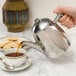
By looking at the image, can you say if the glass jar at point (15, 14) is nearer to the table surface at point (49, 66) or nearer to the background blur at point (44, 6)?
the background blur at point (44, 6)

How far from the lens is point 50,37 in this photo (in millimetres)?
680

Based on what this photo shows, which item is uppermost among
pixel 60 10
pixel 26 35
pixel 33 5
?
pixel 60 10

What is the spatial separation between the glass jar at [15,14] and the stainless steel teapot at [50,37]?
0.39 meters

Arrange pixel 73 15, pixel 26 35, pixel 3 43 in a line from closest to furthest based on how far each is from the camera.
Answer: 1. pixel 73 15
2. pixel 3 43
3. pixel 26 35

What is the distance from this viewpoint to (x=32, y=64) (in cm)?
71

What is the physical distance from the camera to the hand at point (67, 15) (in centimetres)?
72

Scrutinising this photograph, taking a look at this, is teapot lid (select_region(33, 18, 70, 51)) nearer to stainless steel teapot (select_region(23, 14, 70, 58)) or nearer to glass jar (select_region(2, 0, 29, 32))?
stainless steel teapot (select_region(23, 14, 70, 58))

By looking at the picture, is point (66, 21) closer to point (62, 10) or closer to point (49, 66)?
point (62, 10)

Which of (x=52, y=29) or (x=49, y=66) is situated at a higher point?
(x=52, y=29)

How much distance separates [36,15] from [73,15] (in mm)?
397

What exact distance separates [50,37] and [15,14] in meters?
0.43

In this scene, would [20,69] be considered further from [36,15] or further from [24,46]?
[36,15]

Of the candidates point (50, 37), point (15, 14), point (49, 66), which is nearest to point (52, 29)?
point (50, 37)

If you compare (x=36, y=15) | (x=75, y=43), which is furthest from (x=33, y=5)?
(x=75, y=43)
